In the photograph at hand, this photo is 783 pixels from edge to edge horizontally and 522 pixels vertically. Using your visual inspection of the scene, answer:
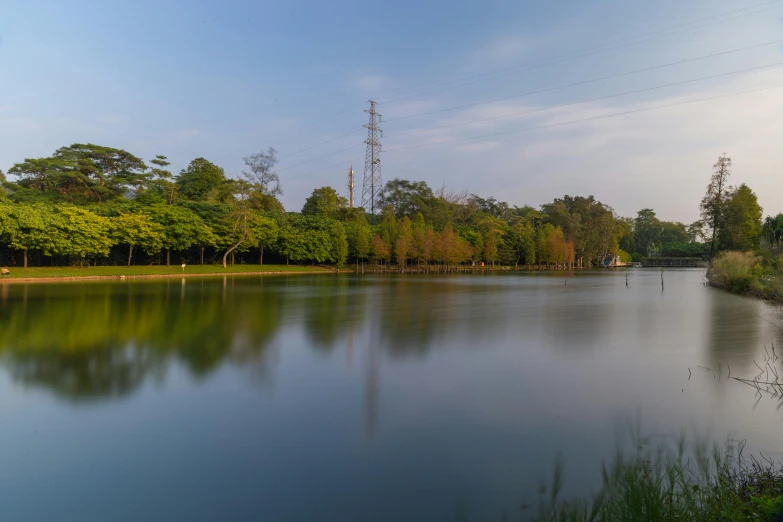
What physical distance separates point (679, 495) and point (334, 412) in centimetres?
344

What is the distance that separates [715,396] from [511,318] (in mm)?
7085

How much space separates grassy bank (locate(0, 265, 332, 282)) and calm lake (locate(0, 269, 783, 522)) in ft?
60.7

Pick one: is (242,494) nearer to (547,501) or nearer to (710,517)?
(547,501)

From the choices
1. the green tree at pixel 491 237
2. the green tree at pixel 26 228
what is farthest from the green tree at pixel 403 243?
the green tree at pixel 26 228

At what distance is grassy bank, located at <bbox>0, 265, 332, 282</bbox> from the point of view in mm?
26766

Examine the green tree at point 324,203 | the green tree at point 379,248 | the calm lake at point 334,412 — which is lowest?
the calm lake at point 334,412

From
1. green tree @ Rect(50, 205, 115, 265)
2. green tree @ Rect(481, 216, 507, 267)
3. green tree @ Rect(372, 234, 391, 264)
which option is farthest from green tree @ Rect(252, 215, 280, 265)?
A: green tree @ Rect(481, 216, 507, 267)

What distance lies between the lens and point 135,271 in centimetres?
3194

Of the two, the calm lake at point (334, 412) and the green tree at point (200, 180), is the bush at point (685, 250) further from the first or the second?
the calm lake at point (334, 412)

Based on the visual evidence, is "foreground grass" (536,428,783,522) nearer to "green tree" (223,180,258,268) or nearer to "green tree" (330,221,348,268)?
"green tree" (223,180,258,268)

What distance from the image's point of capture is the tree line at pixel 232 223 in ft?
102

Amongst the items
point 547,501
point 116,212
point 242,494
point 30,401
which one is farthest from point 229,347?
point 116,212

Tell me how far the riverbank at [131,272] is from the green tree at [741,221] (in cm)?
3172

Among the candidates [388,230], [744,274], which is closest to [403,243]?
[388,230]
